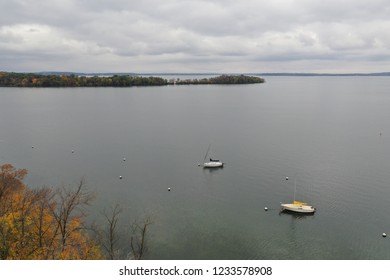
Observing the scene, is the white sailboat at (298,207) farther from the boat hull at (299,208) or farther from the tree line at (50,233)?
the tree line at (50,233)

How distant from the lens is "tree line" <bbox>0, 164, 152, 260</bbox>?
28984 millimetres

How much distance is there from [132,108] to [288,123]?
76867 millimetres

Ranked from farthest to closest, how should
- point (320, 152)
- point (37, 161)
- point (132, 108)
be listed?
point (132, 108)
point (320, 152)
point (37, 161)

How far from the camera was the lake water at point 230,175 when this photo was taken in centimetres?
4034

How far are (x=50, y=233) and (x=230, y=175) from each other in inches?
1448

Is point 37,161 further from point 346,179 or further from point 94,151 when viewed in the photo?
point 346,179

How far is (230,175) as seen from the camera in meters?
63.0

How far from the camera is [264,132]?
99.2 metres

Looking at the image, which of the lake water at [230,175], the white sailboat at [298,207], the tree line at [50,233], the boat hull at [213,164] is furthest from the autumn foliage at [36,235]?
the boat hull at [213,164]

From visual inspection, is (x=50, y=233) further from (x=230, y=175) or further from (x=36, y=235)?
(x=230, y=175)

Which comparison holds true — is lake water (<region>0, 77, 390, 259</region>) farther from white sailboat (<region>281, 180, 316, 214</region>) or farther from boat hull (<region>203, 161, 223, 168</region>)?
boat hull (<region>203, 161, 223, 168</region>)

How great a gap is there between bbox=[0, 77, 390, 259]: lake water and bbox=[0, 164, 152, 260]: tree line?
108 inches

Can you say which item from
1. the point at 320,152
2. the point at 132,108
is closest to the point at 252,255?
the point at 320,152

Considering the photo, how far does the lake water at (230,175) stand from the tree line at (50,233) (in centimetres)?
275
